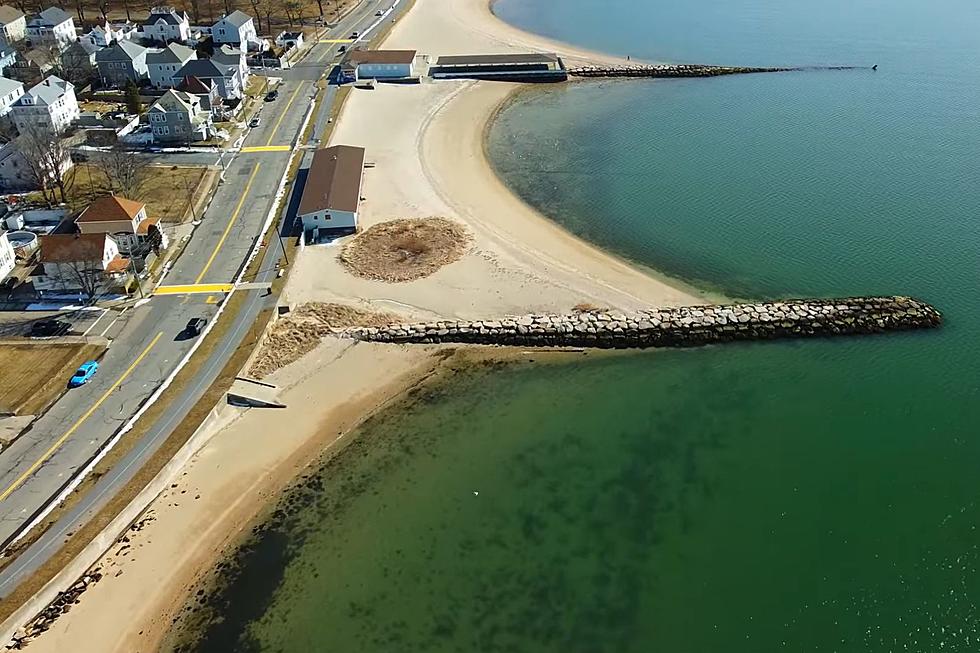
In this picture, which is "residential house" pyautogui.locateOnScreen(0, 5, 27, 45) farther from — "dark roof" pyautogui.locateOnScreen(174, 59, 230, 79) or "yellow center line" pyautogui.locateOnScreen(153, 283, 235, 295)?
"yellow center line" pyautogui.locateOnScreen(153, 283, 235, 295)

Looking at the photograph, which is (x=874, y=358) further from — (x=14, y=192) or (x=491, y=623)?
(x=14, y=192)

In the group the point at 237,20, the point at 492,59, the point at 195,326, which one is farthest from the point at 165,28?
the point at 195,326

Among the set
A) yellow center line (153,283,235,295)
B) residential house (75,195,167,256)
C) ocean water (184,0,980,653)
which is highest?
residential house (75,195,167,256)

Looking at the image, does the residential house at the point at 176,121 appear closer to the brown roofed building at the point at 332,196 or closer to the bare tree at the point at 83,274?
the brown roofed building at the point at 332,196

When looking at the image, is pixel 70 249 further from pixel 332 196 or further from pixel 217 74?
pixel 217 74

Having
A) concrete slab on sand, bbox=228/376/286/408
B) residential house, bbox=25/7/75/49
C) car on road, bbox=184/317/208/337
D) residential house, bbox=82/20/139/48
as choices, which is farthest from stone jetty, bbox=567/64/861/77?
residential house, bbox=25/7/75/49

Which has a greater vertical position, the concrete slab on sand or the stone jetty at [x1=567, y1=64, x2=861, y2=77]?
the stone jetty at [x1=567, y1=64, x2=861, y2=77]
